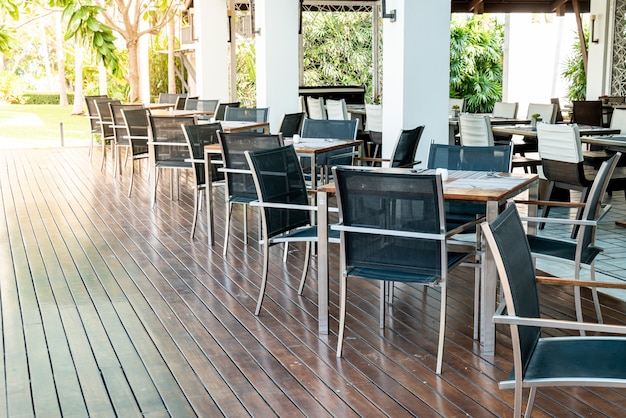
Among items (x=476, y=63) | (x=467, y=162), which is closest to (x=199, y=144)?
(x=467, y=162)

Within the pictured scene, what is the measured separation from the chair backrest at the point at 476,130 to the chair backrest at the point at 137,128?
355 centimetres

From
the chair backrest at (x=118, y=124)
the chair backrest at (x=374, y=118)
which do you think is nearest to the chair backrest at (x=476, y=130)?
the chair backrest at (x=374, y=118)

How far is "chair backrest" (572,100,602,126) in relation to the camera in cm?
1027

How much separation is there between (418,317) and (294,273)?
1.28 metres

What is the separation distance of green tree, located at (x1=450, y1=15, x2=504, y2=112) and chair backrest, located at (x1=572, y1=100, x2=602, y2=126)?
34.2 ft

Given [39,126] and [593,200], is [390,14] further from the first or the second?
[39,126]

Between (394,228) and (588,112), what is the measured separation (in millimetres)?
7322

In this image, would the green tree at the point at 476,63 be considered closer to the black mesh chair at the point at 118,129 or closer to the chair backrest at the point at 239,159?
the black mesh chair at the point at 118,129

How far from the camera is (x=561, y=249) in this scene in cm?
444

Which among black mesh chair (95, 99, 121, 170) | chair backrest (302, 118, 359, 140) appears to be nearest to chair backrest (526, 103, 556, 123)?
chair backrest (302, 118, 359, 140)

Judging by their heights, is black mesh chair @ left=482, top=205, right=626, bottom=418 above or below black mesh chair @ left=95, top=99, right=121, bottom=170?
below

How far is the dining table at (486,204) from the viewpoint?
4.05 meters

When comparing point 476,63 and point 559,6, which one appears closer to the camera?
point 559,6

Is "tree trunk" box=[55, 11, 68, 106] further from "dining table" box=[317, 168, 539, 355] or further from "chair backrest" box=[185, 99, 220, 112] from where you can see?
"dining table" box=[317, 168, 539, 355]
